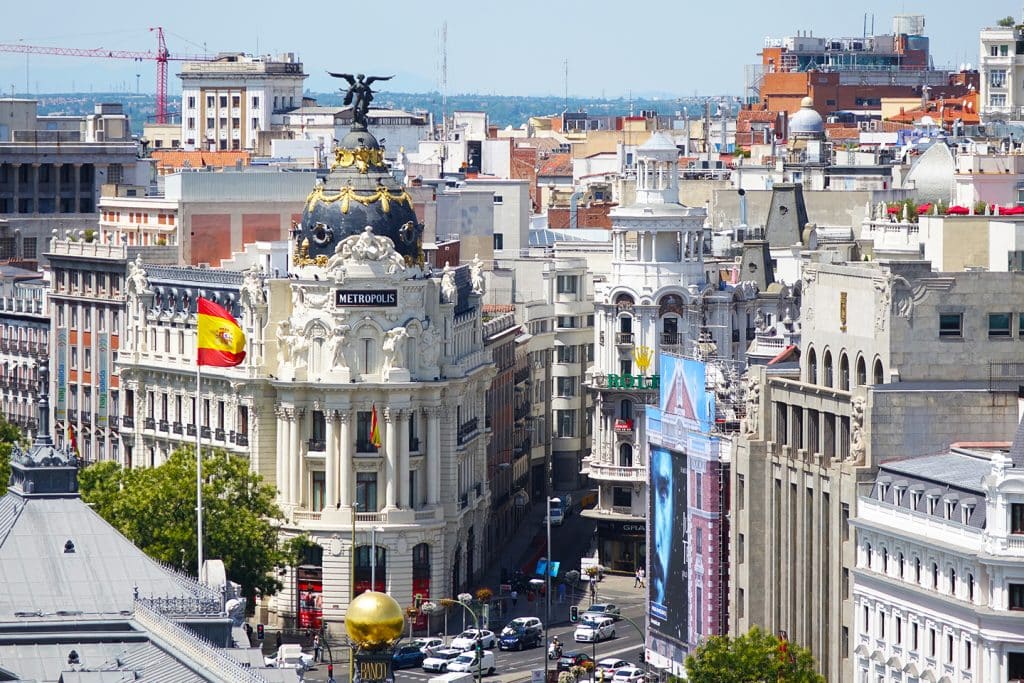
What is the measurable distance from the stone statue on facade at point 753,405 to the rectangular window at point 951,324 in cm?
1243

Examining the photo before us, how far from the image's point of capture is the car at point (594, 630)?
193750mm

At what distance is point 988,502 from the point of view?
139375 mm

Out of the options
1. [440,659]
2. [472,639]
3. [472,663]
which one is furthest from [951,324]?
[472,639]

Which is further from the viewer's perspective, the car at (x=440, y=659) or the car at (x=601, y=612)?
the car at (x=601, y=612)

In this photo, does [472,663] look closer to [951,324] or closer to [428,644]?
[428,644]

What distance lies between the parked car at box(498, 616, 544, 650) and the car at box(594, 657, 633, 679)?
894 cm

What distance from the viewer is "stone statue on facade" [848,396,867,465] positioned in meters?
154

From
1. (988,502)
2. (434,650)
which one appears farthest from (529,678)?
(988,502)

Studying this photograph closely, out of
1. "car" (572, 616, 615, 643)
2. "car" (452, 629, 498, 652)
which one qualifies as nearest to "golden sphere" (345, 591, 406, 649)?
"car" (452, 629, 498, 652)

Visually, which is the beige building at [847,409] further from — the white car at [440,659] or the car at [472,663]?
the white car at [440,659]

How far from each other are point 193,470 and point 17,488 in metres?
61.5

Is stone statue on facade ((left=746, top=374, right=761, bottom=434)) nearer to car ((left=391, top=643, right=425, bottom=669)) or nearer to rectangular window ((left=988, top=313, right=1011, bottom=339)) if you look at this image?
rectangular window ((left=988, top=313, right=1011, bottom=339))

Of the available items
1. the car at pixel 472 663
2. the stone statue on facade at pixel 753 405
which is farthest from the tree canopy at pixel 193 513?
the stone statue on facade at pixel 753 405

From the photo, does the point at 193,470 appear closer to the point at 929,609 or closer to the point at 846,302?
the point at 846,302
